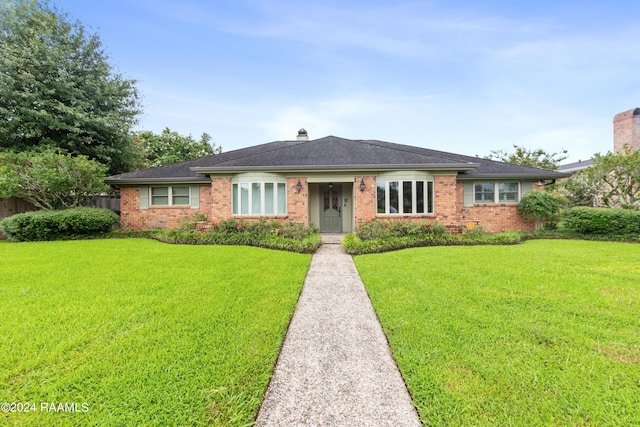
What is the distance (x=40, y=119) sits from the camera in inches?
479

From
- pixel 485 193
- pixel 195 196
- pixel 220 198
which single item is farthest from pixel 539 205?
pixel 195 196

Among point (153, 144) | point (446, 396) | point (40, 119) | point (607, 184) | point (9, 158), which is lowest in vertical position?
point (446, 396)

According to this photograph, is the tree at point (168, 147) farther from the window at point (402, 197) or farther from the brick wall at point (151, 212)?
the window at point (402, 197)

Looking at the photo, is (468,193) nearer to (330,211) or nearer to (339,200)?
(339,200)

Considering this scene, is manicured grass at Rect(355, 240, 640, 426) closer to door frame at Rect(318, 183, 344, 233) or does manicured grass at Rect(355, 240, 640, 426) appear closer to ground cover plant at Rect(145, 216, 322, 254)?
ground cover plant at Rect(145, 216, 322, 254)

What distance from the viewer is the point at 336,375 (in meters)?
2.35

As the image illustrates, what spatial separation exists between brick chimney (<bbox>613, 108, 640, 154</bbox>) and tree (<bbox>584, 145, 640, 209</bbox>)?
6.47 metres

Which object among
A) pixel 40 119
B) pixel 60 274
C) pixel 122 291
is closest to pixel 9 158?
pixel 40 119

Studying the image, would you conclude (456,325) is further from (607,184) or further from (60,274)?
(607,184)

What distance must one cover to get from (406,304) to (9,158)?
15.5 metres

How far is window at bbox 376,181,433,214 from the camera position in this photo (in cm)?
1044

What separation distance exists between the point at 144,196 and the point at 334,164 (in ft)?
31.5

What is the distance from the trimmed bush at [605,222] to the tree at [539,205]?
61 centimetres

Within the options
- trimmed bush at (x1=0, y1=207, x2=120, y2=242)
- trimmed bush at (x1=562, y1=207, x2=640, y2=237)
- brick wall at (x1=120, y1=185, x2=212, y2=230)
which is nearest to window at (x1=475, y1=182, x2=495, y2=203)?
trimmed bush at (x1=562, y1=207, x2=640, y2=237)
